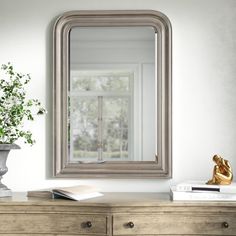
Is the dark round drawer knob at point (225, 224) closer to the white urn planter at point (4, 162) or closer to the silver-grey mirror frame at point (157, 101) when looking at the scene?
the silver-grey mirror frame at point (157, 101)

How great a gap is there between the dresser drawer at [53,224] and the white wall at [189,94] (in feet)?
1.62

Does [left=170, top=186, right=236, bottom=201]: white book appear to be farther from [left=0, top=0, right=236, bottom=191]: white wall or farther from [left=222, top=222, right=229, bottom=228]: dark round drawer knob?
[left=0, top=0, right=236, bottom=191]: white wall

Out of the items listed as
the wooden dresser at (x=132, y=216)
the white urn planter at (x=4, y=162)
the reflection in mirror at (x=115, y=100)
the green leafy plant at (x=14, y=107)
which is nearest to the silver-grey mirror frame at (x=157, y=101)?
the reflection in mirror at (x=115, y=100)

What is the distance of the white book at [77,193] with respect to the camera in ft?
9.40

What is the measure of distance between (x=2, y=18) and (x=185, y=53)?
3.73 ft

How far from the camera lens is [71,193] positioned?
9.40ft

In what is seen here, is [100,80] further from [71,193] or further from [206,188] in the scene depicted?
[206,188]

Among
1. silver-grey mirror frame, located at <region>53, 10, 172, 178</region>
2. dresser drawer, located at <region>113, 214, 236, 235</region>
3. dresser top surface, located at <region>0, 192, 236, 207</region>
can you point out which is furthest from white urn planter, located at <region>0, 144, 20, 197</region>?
dresser drawer, located at <region>113, 214, 236, 235</region>

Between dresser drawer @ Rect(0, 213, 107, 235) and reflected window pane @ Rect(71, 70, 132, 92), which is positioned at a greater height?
reflected window pane @ Rect(71, 70, 132, 92)

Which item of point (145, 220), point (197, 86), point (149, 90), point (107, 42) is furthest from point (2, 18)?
point (145, 220)

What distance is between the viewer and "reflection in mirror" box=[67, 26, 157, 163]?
326cm

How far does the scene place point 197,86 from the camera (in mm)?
3283

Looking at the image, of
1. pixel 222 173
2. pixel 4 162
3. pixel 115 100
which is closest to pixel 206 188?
pixel 222 173

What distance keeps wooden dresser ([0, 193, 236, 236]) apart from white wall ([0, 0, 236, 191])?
0.50 meters
